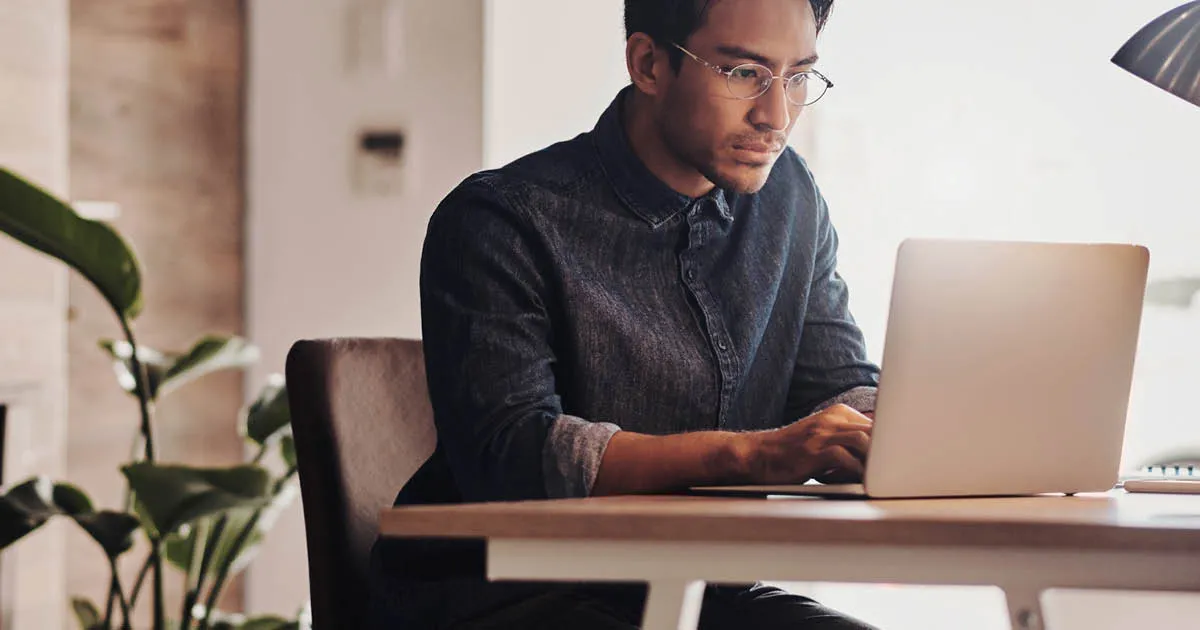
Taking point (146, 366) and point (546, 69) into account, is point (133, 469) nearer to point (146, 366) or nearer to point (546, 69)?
point (146, 366)

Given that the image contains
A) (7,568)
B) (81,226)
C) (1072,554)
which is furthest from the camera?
(7,568)

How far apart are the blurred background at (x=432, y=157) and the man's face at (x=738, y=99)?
186 centimetres

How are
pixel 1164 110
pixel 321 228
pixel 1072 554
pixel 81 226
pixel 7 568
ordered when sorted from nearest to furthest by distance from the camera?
pixel 1072 554 < pixel 81 226 < pixel 7 568 < pixel 1164 110 < pixel 321 228

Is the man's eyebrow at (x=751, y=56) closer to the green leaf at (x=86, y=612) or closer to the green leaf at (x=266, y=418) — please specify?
the green leaf at (x=266, y=418)

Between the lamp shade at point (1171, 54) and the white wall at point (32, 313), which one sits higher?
the lamp shade at point (1171, 54)

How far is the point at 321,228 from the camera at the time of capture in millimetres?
3617

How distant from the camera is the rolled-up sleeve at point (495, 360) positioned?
1.23m

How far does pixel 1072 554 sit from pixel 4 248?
2145mm

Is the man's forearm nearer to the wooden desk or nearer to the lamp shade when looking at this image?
the wooden desk

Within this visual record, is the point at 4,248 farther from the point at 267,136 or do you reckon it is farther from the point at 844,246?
the point at 844,246

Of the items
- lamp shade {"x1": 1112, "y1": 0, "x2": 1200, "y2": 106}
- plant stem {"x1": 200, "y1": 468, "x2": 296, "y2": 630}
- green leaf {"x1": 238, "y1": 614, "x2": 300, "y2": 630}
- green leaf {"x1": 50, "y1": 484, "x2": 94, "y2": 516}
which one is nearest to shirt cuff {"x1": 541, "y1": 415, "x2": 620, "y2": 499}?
lamp shade {"x1": 1112, "y1": 0, "x2": 1200, "y2": 106}

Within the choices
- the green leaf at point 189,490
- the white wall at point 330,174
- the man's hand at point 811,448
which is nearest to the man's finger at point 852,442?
the man's hand at point 811,448

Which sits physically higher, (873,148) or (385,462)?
(873,148)

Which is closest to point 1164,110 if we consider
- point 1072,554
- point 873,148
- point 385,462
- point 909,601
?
point 873,148
